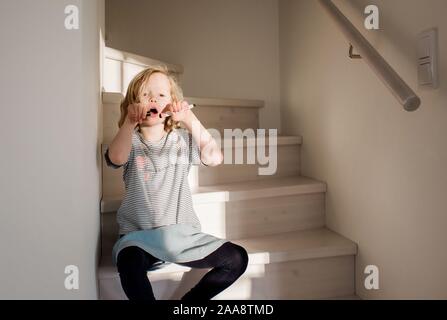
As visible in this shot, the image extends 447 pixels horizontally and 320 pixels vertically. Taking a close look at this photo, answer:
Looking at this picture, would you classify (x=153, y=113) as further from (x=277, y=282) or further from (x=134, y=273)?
(x=277, y=282)

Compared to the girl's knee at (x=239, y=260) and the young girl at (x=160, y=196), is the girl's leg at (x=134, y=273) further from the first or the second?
the girl's knee at (x=239, y=260)

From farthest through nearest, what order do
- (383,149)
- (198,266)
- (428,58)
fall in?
1. (383,149)
2. (198,266)
3. (428,58)

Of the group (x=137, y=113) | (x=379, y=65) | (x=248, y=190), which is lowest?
(x=248, y=190)

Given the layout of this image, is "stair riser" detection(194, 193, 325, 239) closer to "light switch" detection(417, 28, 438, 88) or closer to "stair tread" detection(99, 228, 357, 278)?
"stair tread" detection(99, 228, 357, 278)

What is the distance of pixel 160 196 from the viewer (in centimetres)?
141

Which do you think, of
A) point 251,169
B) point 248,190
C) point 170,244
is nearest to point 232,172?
point 251,169

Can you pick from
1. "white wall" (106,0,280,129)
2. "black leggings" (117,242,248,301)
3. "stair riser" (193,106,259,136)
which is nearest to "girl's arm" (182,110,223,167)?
"black leggings" (117,242,248,301)

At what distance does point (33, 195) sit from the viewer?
938 mm

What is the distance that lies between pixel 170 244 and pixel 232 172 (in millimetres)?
645

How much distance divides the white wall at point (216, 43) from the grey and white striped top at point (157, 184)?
3.65 ft

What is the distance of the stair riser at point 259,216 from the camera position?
1629mm

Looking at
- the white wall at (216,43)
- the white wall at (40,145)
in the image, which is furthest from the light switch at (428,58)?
the white wall at (216,43)
